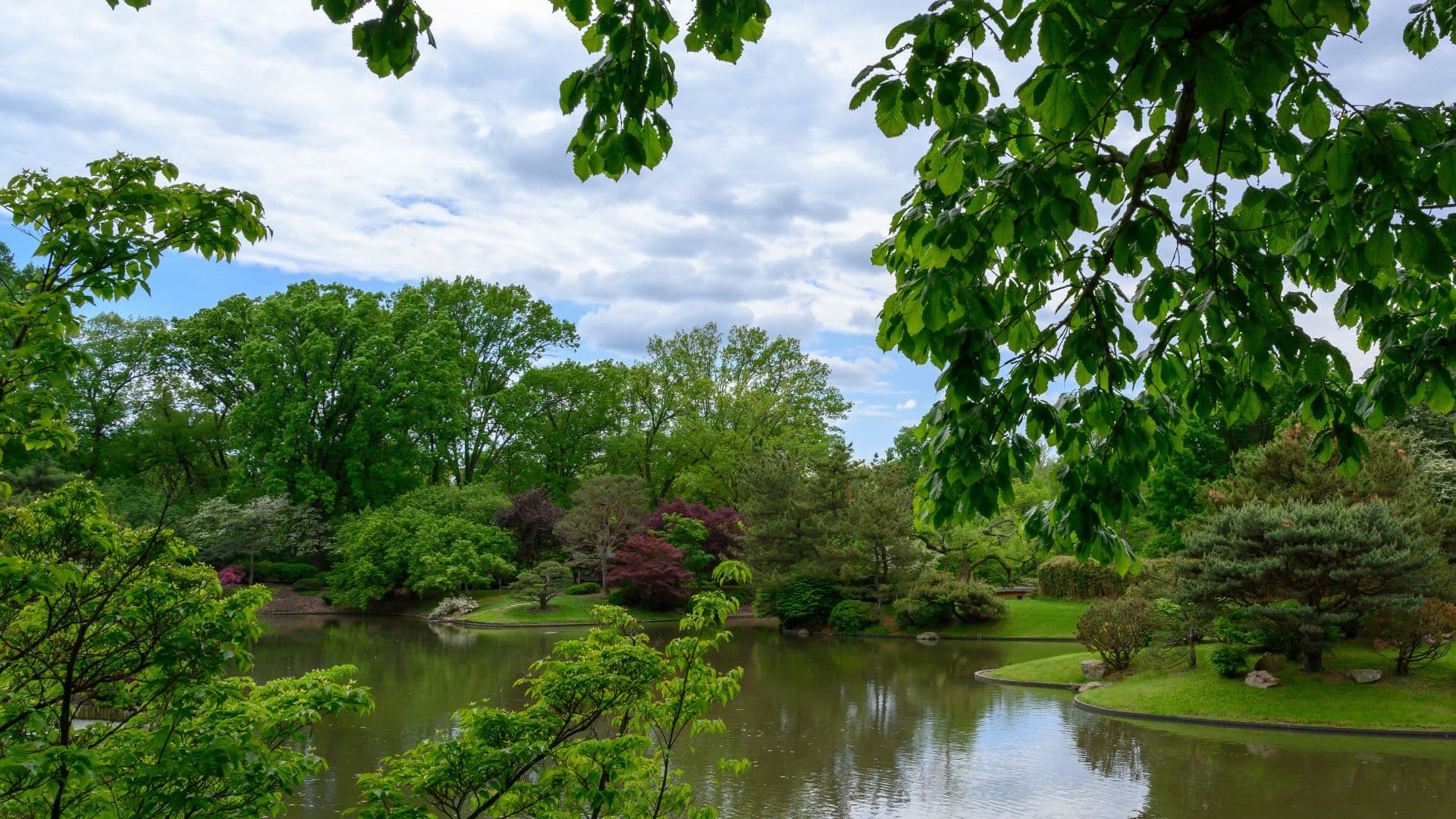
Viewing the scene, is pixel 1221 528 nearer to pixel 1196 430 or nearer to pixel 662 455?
pixel 1196 430

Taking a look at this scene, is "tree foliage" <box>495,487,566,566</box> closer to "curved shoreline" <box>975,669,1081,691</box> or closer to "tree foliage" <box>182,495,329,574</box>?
"tree foliage" <box>182,495,329,574</box>

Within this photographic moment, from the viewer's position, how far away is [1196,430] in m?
26.2

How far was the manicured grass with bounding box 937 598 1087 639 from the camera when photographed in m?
21.3

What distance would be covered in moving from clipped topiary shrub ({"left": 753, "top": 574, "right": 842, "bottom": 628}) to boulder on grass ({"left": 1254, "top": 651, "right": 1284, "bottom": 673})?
11899 mm

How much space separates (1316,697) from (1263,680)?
1.99 ft

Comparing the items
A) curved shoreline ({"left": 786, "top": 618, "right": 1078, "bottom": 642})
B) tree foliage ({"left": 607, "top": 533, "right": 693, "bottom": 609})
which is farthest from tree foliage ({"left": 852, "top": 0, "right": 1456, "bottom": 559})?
tree foliage ({"left": 607, "top": 533, "right": 693, "bottom": 609})

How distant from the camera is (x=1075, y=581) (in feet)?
79.0

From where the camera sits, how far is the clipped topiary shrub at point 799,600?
23531 millimetres

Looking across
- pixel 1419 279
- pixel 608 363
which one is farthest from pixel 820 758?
pixel 608 363

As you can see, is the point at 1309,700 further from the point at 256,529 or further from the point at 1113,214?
the point at 256,529

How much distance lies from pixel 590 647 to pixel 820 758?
218 inches

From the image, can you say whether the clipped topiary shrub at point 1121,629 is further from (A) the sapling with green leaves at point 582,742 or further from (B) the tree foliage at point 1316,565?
(A) the sapling with green leaves at point 582,742

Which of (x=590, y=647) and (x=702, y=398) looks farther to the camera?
(x=702, y=398)

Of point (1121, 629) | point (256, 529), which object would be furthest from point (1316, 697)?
point (256, 529)
